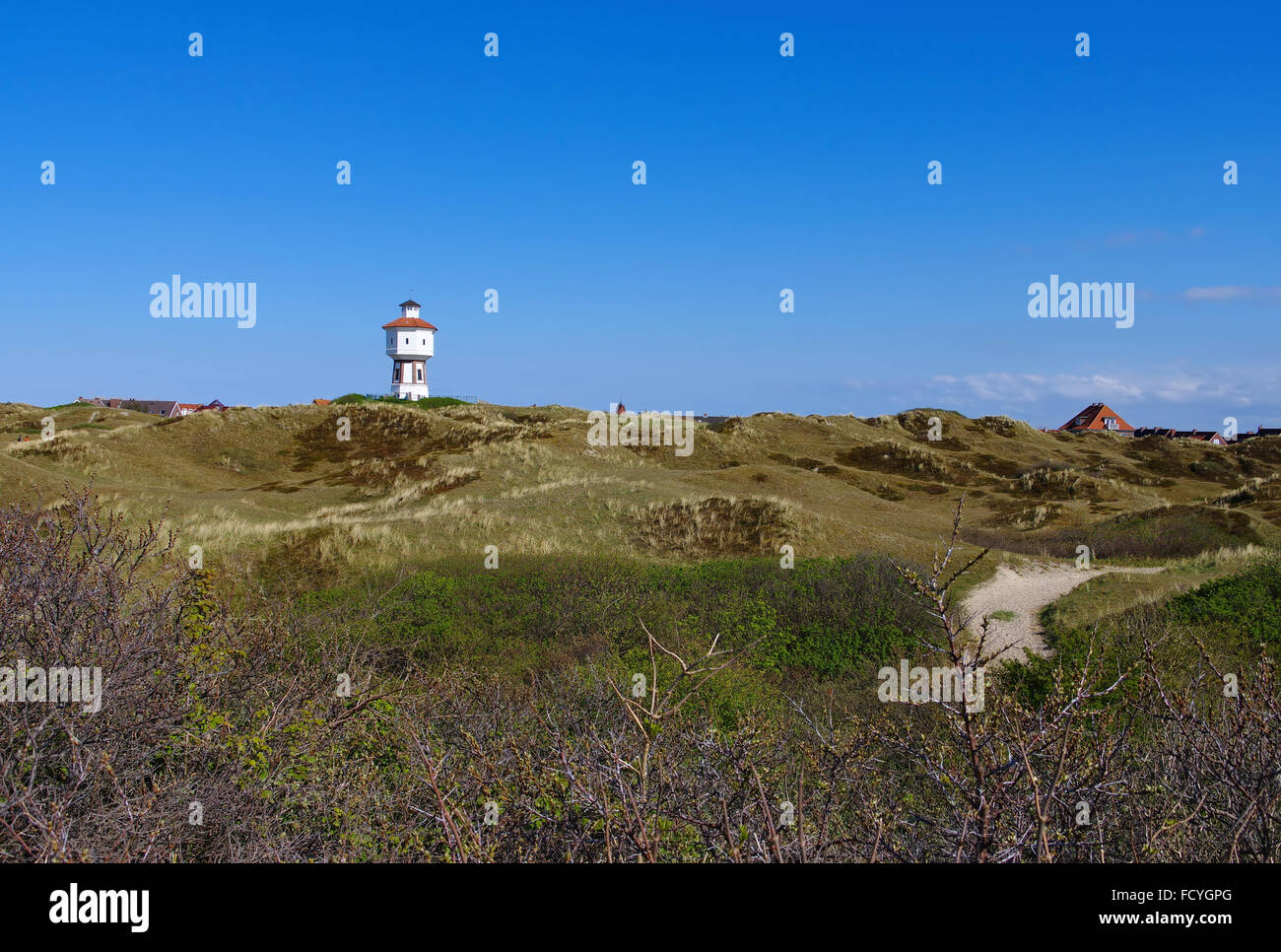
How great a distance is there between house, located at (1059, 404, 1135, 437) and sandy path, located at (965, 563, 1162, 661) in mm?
67492

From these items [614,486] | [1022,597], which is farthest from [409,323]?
[1022,597]

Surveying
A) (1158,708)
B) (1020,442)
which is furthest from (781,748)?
(1020,442)

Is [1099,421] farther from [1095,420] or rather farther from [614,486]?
[614,486]

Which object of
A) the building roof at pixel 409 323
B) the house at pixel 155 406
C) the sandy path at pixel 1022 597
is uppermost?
the building roof at pixel 409 323

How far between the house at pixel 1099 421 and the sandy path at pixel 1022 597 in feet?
221

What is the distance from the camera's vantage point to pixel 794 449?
48406 millimetres

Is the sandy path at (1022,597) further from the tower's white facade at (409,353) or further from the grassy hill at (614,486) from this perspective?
the tower's white facade at (409,353)

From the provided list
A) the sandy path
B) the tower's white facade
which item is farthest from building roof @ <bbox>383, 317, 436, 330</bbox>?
the sandy path

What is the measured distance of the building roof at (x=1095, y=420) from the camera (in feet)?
262

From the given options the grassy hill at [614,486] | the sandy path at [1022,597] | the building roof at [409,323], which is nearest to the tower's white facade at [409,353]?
A: the building roof at [409,323]

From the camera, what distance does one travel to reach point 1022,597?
1758 cm

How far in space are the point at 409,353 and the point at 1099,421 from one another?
6376 cm
